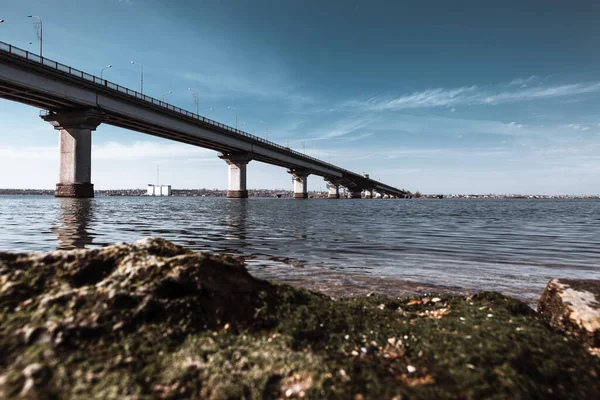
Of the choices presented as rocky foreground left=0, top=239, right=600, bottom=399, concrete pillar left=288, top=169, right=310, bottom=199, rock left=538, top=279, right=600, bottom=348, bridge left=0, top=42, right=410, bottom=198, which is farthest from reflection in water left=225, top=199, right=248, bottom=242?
concrete pillar left=288, top=169, right=310, bottom=199

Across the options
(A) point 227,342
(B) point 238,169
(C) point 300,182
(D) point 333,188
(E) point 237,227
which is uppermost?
(B) point 238,169

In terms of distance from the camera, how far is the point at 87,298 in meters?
2.44

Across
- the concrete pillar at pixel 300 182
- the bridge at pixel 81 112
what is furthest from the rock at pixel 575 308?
the concrete pillar at pixel 300 182

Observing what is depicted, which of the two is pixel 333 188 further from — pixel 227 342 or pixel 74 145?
pixel 227 342

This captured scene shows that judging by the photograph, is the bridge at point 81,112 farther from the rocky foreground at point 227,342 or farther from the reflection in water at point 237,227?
the rocky foreground at point 227,342

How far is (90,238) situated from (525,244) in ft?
54.0

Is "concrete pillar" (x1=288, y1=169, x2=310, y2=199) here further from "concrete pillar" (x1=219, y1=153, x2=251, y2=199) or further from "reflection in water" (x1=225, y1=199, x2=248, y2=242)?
"reflection in water" (x1=225, y1=199, x2=248, y2=242)

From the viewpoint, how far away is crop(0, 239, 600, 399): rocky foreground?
1931 mm

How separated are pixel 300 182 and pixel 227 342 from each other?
372 feet

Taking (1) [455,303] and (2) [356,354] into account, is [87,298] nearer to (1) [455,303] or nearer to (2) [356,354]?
(2) [356,354]

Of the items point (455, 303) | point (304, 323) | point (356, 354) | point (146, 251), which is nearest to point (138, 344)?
point (146, 251)

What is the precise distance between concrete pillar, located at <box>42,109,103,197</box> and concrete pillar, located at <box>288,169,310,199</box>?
72.8m

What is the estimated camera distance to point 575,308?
3199mm

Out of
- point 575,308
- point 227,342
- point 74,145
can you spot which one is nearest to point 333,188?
point 74,145
